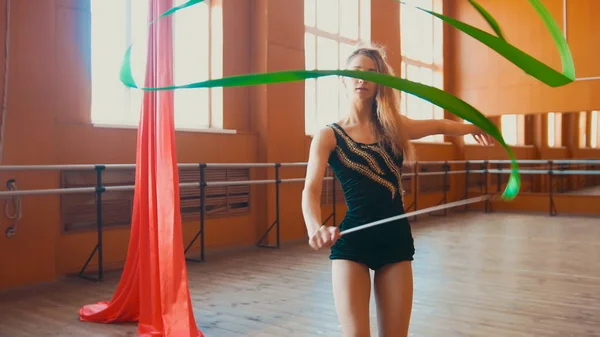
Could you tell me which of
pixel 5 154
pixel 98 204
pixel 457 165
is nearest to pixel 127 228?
pixel 98 204

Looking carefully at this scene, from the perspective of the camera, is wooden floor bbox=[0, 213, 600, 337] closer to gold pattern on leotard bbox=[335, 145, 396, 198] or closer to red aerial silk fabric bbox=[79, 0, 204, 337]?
red aerial silk fabric bbox=[79, 0, 204, 337]

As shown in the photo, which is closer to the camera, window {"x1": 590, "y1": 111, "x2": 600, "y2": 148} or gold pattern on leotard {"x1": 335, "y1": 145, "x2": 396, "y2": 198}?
gold pattern on leotard {"x1": 335, "y1": 145, "x2": 396, "y2": 198}

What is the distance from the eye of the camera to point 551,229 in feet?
25.5

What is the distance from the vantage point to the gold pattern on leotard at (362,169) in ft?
5.55

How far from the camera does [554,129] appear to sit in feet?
34.0

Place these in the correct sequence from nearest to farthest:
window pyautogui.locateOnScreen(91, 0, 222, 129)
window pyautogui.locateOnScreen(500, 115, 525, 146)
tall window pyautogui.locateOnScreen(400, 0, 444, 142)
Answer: window pyautogui.locateOnScreen(91, 0, 222, 129) < tall window pyautogui.locateOnScreen(400, 0, 444, 142) < window pyautogui.locateOnScreen(500, 115, 525, 146)

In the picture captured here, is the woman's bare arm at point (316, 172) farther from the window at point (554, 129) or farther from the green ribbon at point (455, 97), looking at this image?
the window at point (554, 129)

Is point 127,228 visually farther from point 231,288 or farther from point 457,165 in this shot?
point 457,165

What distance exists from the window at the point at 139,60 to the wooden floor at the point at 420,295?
1.62 m

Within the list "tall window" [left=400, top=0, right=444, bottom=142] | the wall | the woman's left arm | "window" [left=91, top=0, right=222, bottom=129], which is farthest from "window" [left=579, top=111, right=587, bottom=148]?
the woman's left arm

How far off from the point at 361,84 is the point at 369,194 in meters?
0.34

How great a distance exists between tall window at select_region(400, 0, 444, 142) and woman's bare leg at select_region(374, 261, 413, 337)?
8790mm

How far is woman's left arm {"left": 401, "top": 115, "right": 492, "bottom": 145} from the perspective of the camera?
5.85 ft

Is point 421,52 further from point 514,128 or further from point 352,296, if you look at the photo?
point 352,296
